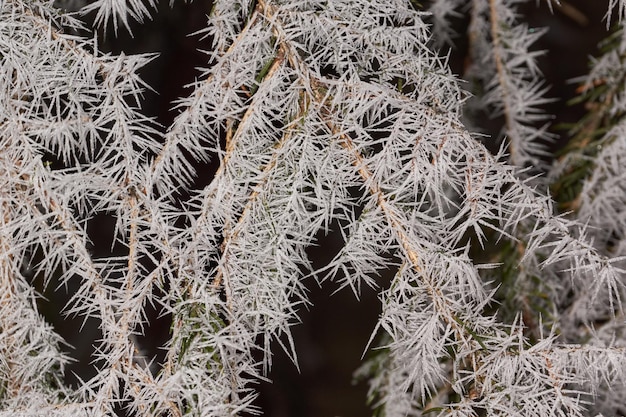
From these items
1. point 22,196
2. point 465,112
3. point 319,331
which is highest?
point 22,196

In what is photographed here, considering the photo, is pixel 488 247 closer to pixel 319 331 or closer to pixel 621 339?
pixel 621 339

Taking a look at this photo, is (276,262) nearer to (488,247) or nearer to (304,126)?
(304,126)

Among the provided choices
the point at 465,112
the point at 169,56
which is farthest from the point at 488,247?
the point at 169,56

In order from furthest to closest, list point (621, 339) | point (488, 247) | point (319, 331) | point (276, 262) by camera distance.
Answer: point (319, 331) < point (488, 247) < point (621, 339) < point (276, 262)

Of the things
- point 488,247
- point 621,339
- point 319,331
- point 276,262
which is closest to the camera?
point 276,262

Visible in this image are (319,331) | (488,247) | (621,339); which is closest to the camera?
(621,339)

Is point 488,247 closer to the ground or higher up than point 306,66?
closer to the ground

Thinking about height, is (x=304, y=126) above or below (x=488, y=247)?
above

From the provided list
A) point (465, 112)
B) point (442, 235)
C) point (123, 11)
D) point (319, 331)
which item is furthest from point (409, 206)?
point (319, 331)

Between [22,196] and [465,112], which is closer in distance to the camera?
[22,196]
